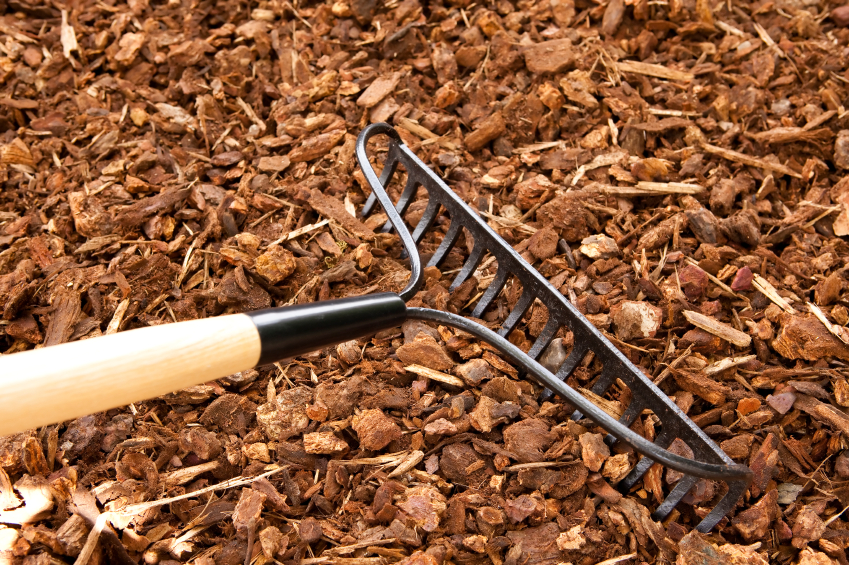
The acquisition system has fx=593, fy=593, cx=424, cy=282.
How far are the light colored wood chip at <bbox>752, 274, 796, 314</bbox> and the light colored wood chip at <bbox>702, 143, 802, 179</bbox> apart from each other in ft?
1.77

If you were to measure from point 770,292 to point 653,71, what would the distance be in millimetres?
1176

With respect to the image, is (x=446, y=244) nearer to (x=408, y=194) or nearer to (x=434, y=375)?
(x=408, y=194)

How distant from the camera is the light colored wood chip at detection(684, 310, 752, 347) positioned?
185cm

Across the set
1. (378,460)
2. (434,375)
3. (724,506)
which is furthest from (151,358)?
(724,506)

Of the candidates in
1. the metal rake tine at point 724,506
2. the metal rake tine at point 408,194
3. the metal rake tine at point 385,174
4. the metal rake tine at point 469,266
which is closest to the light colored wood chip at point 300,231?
the metal rake tine at point 385,174

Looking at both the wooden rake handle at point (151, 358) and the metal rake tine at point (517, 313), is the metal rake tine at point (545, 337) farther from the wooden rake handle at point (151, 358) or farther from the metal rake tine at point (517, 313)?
the wooden rake handle at point (151, 358)

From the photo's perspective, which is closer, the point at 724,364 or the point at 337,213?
the point at 724,364

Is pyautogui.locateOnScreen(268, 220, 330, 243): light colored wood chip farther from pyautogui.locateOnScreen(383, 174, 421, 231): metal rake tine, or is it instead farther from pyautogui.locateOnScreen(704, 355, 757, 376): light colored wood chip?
pyautogui.locateOnScreen(704, 355, 757, 376): light colored wood chip

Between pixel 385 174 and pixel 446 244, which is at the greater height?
pixel 385 174

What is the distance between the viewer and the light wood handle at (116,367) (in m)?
1.14

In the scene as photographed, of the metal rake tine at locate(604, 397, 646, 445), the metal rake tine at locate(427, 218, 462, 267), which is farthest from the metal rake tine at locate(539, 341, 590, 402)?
the metal rake tine at locate(427, 218, 462, 267)

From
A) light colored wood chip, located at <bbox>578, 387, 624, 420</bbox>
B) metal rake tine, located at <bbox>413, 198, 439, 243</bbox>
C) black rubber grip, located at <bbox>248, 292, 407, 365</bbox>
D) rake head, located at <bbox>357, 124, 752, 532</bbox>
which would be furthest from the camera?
metal rake tine, located at <bbox>413, 198, 439, 243</bbox>

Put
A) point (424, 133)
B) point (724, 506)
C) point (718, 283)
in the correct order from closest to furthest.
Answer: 1. point (724, 506)
2. point (718, 283)
3. point (424, 133)

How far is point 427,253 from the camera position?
7.07 ft
